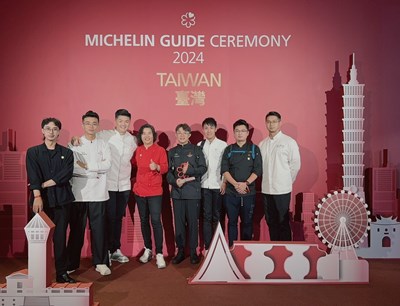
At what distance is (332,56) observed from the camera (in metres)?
4.88

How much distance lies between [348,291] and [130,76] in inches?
113

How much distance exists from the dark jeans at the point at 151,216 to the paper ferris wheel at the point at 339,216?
1.41 m

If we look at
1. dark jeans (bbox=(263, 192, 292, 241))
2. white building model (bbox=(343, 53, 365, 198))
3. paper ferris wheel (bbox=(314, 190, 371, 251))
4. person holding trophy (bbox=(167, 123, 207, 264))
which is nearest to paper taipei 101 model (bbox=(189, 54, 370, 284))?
paper ferris wheel (bbox=(314, 190, 371, 251))

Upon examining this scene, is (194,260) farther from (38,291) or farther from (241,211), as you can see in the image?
(38,291)

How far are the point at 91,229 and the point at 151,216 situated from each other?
587mm

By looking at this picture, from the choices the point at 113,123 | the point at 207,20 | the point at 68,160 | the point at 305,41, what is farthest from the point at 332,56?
the point at 68,160

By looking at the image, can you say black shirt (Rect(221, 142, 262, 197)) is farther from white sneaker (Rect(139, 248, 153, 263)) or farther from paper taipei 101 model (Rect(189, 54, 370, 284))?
white sneaker (Rect(139, 248, 153, 263))

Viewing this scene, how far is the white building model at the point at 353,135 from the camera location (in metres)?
4.66

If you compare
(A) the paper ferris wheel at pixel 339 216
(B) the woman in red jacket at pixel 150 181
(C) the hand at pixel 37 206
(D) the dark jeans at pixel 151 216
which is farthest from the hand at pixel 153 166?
(A) the paper ferris wheel at pixel 339 216

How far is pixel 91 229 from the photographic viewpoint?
398 centimetres

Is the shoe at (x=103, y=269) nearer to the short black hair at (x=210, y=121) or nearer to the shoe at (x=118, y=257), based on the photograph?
the shoe at (x=118, y=257)

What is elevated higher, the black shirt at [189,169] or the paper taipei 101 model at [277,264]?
the black shirt at [189,169]

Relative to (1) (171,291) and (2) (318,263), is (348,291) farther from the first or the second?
(1) (171,291)

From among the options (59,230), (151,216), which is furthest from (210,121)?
(59,230)
